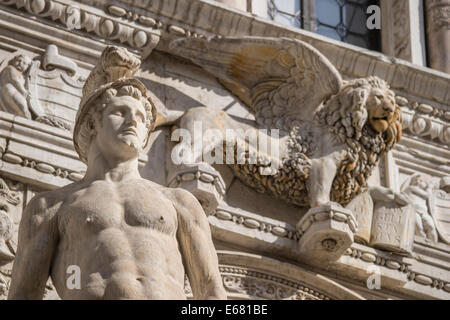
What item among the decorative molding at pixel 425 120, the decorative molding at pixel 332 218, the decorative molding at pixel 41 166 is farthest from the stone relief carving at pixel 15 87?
the decorative molding at pixel 425 120

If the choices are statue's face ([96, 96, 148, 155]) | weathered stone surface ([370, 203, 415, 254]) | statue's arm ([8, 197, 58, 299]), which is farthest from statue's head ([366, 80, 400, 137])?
statue's arm ([8, 197, 58, 299])

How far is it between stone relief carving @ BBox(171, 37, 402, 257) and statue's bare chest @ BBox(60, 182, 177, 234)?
2454 millimetres

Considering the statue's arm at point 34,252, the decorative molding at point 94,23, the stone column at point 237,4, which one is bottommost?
the statue's arm at point 34,252

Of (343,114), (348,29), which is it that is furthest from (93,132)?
(348,29)

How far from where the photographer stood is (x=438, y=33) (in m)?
12.3

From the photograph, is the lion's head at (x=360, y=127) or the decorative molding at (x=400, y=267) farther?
the lion's head at (x=360, y=127)

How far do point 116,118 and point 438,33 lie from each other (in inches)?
192

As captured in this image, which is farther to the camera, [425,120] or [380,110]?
[425,120]

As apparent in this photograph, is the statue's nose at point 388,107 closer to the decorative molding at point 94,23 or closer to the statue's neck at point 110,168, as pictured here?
the decorative molding at point 94,23

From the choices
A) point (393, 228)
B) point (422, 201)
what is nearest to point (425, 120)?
point (422, 201)

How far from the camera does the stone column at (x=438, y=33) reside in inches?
480

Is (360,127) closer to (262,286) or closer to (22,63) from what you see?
(262,286)

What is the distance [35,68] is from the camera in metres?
10.2

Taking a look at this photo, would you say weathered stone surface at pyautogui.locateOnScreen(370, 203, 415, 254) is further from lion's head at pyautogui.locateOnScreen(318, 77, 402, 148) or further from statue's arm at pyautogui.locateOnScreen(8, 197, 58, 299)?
statue's arm at pyautogui.locateOnScreen(8, 197, 58, 299)
